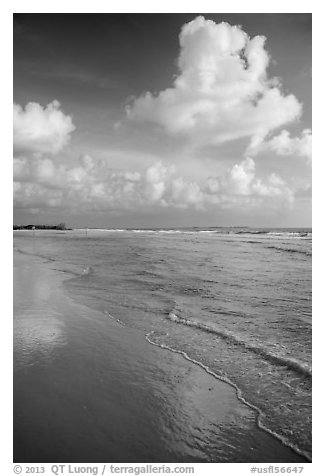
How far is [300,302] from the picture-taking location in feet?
36.7

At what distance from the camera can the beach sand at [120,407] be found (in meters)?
4.12

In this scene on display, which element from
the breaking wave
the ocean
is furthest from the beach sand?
the breaking wave

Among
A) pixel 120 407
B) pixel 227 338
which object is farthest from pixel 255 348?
pixel 120 407

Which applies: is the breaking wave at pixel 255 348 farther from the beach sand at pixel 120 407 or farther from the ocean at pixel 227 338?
the beach sand at pixel 120 407

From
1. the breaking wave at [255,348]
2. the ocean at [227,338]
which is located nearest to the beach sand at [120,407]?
the ocean at [227,338]

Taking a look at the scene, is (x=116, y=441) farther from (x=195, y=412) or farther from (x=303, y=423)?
(x=303, y=423)

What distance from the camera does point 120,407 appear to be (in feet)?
16.2

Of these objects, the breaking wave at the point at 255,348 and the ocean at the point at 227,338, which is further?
the breaking wave at the point at 255,348

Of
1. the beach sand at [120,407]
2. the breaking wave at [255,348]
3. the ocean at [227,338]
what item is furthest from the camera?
the breaking wave at [255,348]

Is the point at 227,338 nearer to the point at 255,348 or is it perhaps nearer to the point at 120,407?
the point at 255,348

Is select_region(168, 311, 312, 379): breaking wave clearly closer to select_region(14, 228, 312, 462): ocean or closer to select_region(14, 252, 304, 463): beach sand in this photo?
select_region(14, 228, 312, 462): ocean

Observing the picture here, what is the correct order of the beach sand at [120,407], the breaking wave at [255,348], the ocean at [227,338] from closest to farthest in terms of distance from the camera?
the beach sand at [120,407], the ocean at [227,338], the breaking wave at [255,348]

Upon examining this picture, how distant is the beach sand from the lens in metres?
4.12
